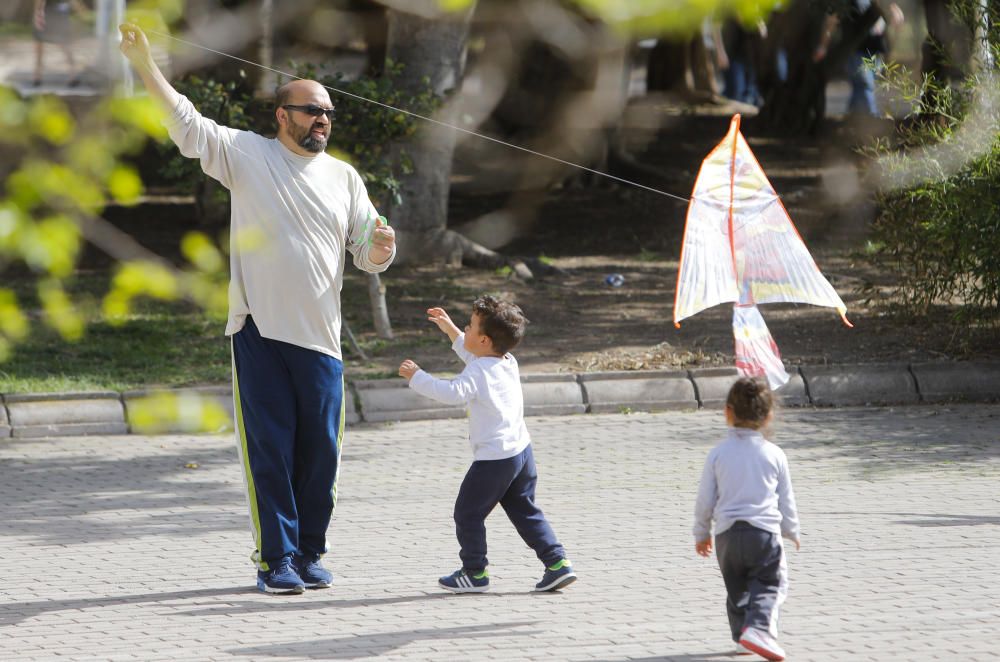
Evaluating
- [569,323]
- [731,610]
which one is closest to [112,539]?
[731,610]

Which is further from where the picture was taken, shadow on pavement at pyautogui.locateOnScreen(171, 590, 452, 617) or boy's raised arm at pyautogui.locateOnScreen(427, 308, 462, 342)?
boy's raised arm at pyautogui.locateOnScreen(427, 308, 462, 342)

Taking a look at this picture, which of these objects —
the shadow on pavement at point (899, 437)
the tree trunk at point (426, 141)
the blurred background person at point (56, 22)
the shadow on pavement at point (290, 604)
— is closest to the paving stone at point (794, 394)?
the shadow on pavement at point (899, 437)

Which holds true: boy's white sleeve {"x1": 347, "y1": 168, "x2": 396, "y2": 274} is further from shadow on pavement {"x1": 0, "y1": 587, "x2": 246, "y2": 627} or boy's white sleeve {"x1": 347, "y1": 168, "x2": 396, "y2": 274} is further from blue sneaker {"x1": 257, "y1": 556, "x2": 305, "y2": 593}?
shadow on pavement {"x1": 0, "y1": 587, "x2": 246, "y2": 627}

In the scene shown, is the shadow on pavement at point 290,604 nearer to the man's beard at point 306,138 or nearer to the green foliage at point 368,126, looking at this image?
the man's beard at point 306,138

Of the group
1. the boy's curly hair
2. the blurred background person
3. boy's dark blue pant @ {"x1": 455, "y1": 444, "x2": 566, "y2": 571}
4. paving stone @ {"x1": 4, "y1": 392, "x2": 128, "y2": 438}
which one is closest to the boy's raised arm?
the boy's curly hair

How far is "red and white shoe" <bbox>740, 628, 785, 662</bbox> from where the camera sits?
473 centimetres

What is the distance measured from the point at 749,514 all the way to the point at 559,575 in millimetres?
1104

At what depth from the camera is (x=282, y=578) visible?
18.7 ft

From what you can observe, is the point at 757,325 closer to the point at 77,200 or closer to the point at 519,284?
the point at 77,200

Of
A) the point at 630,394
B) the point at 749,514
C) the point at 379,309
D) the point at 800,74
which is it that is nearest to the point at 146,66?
the point at 749,514

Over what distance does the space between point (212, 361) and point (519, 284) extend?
12.4ft

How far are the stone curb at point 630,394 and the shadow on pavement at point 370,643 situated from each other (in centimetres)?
431

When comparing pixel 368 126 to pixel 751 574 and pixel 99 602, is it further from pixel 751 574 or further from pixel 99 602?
pixel 751 574

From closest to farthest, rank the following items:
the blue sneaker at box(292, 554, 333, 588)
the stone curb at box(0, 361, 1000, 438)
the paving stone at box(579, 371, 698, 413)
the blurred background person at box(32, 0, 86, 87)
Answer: the blurred background person at box(32, 0, 86, 87) → the blue sneaker at box(292, 554, 333, 588) → the stone curb at box(0, 361, 1000, 438) → the paving stone at box(579, 371, 698, 413)
